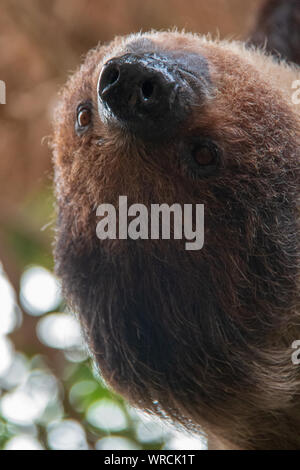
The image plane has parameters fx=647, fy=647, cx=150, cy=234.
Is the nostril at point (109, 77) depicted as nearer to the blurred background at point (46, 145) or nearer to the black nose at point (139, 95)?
the black nose at point (139, 95)

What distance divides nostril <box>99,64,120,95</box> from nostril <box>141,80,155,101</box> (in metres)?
0.09

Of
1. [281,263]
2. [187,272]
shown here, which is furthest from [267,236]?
[187,272]

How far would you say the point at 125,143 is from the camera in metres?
2.14

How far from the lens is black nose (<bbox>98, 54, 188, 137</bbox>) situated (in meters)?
2.02

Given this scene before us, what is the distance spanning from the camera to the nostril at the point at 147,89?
79.7 inches

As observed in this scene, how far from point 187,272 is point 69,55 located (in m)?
2.84

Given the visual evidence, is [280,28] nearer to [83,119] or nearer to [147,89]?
[83,119]

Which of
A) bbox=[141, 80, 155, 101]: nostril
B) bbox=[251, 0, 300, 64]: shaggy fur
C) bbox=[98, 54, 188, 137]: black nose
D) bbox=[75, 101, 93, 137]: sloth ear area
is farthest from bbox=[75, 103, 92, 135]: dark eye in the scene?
bbox=[251, 0, 300, 64]: shaggy fur

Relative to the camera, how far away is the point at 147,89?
2.03m

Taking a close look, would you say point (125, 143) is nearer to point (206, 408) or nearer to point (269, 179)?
point (269, 179)

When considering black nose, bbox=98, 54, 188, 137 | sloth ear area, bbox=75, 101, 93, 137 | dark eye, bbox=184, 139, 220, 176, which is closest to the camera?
black nose, bbox=98, 54, 188, 137

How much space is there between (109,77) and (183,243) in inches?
23.1

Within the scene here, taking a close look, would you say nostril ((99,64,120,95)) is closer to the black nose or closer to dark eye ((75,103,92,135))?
the black nose

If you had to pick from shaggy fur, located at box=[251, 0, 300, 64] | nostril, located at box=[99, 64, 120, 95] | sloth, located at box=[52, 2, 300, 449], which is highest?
shaggy fur, located at box=[251, 0, 300, 64]
